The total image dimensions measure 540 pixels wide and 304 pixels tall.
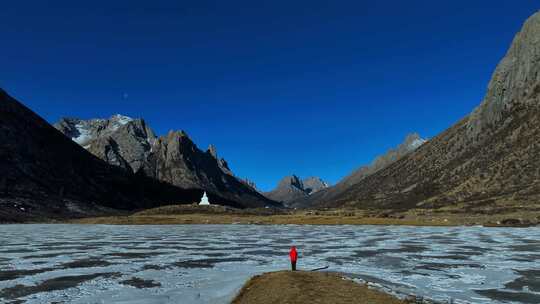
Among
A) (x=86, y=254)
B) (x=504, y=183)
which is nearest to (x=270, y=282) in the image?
(x=86, y=254)

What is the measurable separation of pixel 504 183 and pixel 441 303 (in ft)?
604

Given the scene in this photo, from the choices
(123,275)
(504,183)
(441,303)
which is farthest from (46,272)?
(504,183)

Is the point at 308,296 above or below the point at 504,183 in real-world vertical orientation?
below

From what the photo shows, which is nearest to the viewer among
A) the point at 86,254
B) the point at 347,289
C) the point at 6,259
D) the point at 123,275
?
the point at 347,289

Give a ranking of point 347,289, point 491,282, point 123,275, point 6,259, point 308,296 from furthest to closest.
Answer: point 6,259 → point 123,275 → point 491,282 → point 347,289 → point 308,296

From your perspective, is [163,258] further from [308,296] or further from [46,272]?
[308,296]

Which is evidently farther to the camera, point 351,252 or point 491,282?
point 351,252

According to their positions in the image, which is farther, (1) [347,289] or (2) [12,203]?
(2) [12,203]

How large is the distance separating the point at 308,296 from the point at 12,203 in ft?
671

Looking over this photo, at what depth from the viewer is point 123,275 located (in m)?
28.0

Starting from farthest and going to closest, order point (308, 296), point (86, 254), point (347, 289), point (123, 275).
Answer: point (86, 254) < point (123, 275) < point (347, 289) < point (308, 296)

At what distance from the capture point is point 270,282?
22.9 metres

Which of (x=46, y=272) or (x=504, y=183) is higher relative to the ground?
(x=504, y=183)

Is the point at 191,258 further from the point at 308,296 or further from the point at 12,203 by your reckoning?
the point at 12,203
